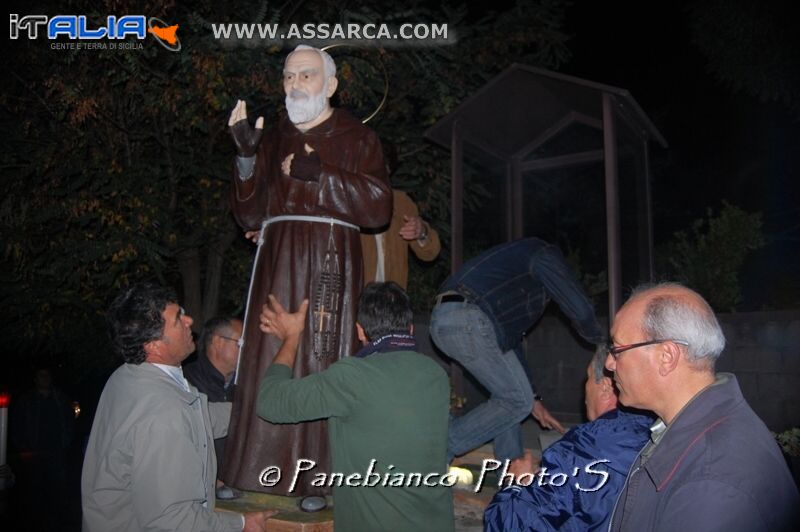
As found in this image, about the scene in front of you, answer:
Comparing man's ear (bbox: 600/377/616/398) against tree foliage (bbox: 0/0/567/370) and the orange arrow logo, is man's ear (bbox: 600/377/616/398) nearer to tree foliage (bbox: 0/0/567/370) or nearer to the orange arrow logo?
tree foliage (bbox: 0/0/567/370)

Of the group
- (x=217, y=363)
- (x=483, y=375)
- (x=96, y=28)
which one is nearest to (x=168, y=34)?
(x=96, y=28)

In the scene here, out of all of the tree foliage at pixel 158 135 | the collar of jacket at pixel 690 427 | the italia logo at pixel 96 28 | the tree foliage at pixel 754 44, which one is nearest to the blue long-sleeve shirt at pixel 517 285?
the collar of jacket at pixel 690 427

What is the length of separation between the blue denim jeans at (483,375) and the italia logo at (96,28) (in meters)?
4.17

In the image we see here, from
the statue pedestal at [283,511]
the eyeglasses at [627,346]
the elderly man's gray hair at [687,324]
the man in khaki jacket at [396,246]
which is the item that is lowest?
the statue pedestal at [283,511]

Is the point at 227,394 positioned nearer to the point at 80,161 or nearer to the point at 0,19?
the point at 80,161

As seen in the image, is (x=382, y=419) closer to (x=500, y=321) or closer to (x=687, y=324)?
(x=687, y=324)

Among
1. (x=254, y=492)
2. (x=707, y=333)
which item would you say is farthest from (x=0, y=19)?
(x=707, y=333)

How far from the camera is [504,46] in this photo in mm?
8453

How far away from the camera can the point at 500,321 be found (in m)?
4.36

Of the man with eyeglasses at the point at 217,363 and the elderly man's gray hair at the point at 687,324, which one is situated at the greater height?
the elderly man's gray hair at the point at 687,324

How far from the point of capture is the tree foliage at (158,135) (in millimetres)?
6855

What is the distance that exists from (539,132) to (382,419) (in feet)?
14.8

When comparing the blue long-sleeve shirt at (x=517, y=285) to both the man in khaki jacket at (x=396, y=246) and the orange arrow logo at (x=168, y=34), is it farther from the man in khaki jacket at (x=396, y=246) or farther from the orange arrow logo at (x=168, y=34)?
the orange arrow logo at (x=168, y=34)

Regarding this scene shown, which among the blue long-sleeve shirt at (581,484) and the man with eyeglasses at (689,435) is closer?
the man with eyeglasses at (689,435)
